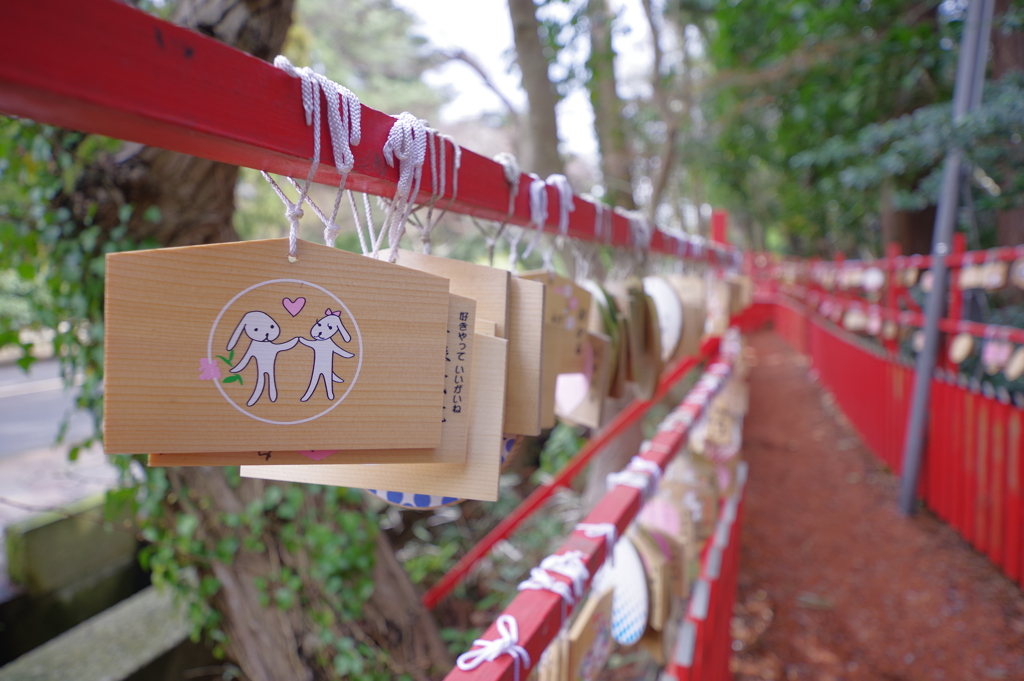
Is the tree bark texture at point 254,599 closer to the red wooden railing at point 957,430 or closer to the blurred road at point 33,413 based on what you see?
the blurred road at point 33,413

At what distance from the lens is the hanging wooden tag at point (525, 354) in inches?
27.8

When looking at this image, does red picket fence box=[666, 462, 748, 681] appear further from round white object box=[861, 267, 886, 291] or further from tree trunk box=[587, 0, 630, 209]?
round white object box=[861, 267, 886, 291]

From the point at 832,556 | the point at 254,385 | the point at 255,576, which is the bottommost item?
the point at 832,556

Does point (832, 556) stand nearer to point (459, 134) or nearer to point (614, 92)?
point (614, 92)

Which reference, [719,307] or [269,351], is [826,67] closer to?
[719,307]

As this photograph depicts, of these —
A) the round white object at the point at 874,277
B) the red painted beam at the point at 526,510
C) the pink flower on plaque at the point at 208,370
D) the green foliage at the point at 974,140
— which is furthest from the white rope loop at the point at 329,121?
the round white object at the point at 874,277

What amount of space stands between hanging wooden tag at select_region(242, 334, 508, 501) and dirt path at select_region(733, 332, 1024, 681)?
9.97 feet

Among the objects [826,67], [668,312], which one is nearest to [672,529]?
[668,312]

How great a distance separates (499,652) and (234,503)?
1.51 metres

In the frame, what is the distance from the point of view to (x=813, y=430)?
22.6 feet

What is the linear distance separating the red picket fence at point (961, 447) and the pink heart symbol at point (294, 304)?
4158 mm

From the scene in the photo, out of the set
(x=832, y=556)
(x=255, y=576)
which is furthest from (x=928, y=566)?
(x=255, y=576)

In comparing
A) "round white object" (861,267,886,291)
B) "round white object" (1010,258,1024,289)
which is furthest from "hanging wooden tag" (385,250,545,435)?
"round white object" (861,267,886,291)

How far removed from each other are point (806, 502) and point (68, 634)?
17.1 ft
